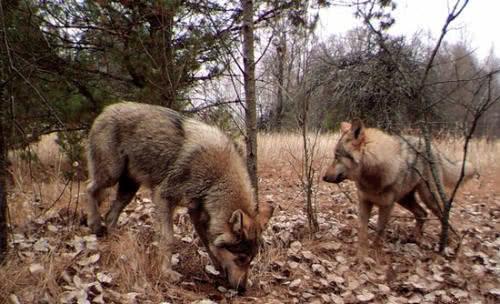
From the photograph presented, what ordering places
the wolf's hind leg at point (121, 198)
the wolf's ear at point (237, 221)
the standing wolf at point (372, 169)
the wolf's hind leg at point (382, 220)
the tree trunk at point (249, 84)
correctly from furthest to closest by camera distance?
the wolf's hind leg at point (382, 220) → the standing wolf at point (372, 169) → the tree trunk at point (249, 84) → the wolf's hind leg at point (121, 198) → the wolf's ear at point (237, 221)

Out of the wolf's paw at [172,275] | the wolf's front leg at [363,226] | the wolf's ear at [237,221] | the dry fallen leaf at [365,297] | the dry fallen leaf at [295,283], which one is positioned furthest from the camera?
the wolf's front leg at [363,226]

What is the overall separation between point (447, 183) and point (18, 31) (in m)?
7.20

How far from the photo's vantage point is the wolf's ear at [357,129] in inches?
216

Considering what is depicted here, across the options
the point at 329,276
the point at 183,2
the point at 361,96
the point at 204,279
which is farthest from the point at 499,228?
the point at 361,96

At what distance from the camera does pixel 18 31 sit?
6.70 metres

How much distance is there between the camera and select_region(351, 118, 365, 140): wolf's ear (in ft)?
18.0

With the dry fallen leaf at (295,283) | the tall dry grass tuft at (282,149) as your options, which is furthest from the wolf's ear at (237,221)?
the tall dry grass tuft at (282,149)

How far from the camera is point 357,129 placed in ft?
18.2

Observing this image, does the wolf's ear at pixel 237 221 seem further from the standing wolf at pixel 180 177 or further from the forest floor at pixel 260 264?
the forest floor at pixel 260 264

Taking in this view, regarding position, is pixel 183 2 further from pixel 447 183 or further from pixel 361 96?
pixel 361 96

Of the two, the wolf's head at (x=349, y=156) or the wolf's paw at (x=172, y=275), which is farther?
the wolf's head at (x=349, y=156)

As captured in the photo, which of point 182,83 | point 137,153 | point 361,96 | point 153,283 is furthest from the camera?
point 361,96

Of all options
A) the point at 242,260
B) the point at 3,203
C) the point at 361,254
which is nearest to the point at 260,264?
the point at 242,260

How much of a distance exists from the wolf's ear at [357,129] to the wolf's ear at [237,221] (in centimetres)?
239
